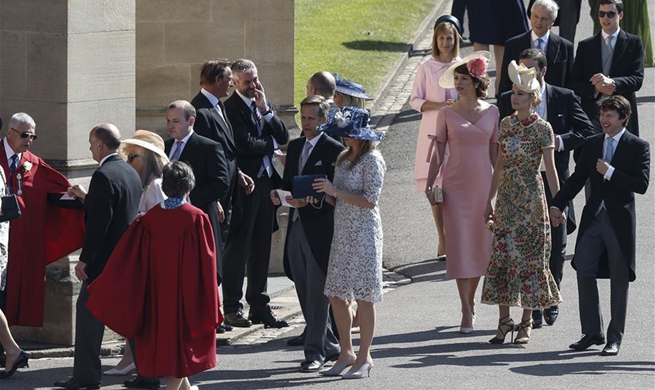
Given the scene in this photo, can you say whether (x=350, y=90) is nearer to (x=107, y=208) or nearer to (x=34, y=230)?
(x=107, y=208)

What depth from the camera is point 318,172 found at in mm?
11258

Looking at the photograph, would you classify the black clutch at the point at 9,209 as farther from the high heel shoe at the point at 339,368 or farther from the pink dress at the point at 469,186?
the pink dress at the point at 469,186

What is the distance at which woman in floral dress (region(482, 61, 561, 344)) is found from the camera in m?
11.8

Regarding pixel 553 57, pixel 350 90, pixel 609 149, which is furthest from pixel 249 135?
pixel 609 149

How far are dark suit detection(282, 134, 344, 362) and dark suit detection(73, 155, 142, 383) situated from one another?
1283 mm

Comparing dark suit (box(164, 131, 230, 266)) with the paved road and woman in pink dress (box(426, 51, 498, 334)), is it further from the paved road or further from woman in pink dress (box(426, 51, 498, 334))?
woman in pink dress (box(426, 51, 498, 334))

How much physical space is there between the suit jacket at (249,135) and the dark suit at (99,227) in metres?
2.21

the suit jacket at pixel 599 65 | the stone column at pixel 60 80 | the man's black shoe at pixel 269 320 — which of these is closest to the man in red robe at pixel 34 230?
the stone column at pixel 60 80

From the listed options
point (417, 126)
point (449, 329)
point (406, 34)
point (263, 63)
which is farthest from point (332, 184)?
point (406, 34)

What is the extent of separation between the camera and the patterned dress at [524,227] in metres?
11.8

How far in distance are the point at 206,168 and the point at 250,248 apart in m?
1.51

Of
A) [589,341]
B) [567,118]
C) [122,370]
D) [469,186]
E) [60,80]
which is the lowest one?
[122,370]

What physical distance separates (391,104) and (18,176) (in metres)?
10.9

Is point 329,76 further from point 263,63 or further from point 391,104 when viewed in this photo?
point 391,104
